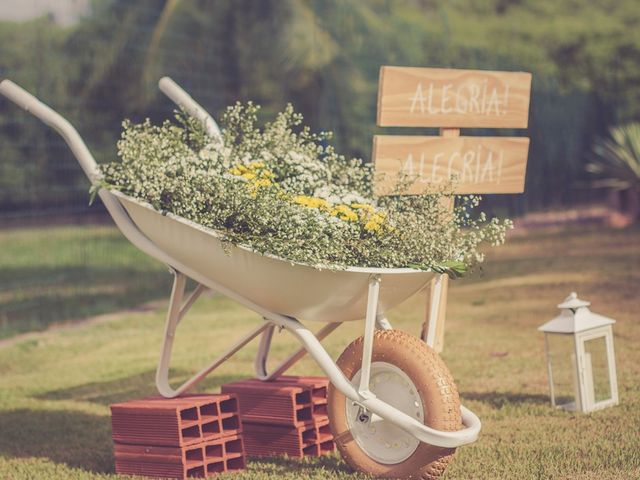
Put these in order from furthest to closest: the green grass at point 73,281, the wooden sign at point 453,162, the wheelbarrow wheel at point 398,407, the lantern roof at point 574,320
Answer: the green grass at point 73,281, the lantern roof at point 574,320, the wooden sign at point 453,162, the wheelbarrow wheel at point 398,407

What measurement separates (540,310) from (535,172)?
877 cm

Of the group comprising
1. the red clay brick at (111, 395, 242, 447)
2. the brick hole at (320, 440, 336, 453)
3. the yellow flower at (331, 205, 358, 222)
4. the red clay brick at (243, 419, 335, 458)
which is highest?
the yellow flower at (331, 205, 358, 222)

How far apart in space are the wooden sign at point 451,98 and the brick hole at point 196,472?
160 cm

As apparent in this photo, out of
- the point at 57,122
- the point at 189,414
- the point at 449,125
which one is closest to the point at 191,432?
the point at 189,414

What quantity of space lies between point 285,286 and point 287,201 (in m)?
0.33

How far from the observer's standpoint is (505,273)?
10.2m

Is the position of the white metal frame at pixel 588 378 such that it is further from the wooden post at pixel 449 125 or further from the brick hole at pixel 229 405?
the brick hole at pixel 229 405

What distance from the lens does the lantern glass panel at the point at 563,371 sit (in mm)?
5270

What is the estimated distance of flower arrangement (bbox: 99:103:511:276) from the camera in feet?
12.9

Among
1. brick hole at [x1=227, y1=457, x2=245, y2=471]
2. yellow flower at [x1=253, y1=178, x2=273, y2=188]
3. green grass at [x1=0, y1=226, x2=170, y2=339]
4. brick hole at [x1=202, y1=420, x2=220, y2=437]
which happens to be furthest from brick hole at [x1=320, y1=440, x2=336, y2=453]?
green grass at [x1=0, y1=226, x2=170, y2=339]

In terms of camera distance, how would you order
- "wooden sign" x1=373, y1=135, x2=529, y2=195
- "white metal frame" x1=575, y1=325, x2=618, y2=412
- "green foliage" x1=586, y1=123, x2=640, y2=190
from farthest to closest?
"green foliage" x1=586, y1=123, x2=640, y2=190 < "white metal frame" x1=575, y1=325, x2=618, y2=412 < "wooden sign" x1=373, y1=135, x2=529, y2=195

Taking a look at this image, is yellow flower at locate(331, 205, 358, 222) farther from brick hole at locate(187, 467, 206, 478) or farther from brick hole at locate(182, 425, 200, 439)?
brick hole at locate(187, 467, 206, 478)

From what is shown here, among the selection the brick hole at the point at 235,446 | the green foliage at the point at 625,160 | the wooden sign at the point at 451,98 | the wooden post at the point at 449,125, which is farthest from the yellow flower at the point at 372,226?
the green foliage at the point at 625,160

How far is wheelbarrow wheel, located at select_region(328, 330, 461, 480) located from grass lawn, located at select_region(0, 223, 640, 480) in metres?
0.13
